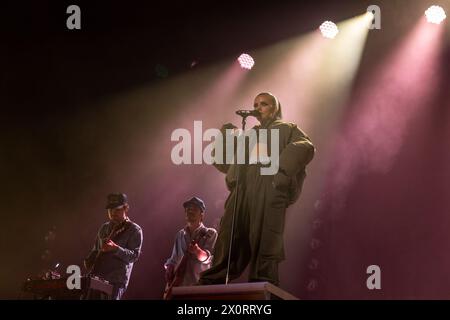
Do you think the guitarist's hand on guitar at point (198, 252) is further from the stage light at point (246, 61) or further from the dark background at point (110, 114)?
the stage light at point (246, 61)

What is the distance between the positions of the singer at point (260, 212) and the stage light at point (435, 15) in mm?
3515

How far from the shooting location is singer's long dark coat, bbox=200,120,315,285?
197 inches

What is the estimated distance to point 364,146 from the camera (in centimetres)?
788

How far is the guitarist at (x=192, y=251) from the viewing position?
639 cm

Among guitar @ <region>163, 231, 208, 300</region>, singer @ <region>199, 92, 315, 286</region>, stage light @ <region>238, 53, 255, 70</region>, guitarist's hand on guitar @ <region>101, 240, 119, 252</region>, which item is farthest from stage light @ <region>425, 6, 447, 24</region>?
guitarist's hand on guitar @ <region>101, 240, 119, 252</region>

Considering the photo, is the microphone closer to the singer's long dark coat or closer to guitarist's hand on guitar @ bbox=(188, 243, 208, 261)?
the singer's long dark coat

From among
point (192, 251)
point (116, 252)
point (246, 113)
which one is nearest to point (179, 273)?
point (192, 251)

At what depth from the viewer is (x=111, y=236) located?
22.1 feet

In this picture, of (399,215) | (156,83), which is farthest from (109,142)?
(399,215)

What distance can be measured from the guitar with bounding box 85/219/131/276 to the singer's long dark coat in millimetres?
1782

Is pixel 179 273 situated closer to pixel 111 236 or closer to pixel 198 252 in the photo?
pixel 198 252

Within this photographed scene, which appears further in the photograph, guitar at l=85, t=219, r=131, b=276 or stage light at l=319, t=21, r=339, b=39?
stage light at l=319, t=21, r=339, b=39
